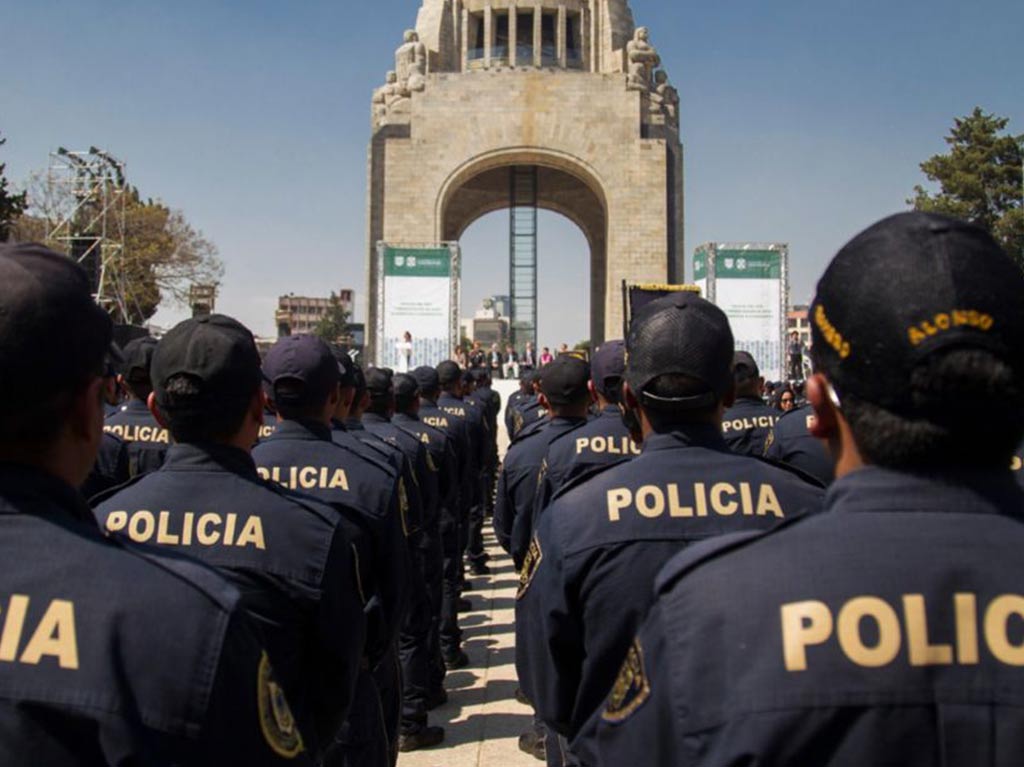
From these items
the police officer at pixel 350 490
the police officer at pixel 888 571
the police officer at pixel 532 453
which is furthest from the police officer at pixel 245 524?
the police officer at pixel 532 453

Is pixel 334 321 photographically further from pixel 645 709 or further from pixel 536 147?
pixel 645 709

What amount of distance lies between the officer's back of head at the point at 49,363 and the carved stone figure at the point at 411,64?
2924cm

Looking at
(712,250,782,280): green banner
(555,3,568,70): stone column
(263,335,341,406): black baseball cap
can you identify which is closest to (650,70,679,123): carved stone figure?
(555,3,568,70): stone column

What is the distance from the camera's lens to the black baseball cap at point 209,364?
2535mm

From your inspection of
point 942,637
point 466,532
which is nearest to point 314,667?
point 942,637

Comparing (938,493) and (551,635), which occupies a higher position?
(938,493)

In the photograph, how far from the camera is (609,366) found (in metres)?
4.79

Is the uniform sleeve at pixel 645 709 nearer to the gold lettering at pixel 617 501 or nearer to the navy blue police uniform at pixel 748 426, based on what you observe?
the gold lettering at pixel 617 501

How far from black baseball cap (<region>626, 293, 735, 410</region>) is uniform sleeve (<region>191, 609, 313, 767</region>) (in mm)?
1413

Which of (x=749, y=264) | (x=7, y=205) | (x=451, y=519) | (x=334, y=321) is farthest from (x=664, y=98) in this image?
(x=334, y=321)

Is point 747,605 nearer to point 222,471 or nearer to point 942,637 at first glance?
point 942,637

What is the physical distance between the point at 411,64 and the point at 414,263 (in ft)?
38.9

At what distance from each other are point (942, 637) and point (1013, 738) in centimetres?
15

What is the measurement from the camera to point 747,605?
1373 mm
